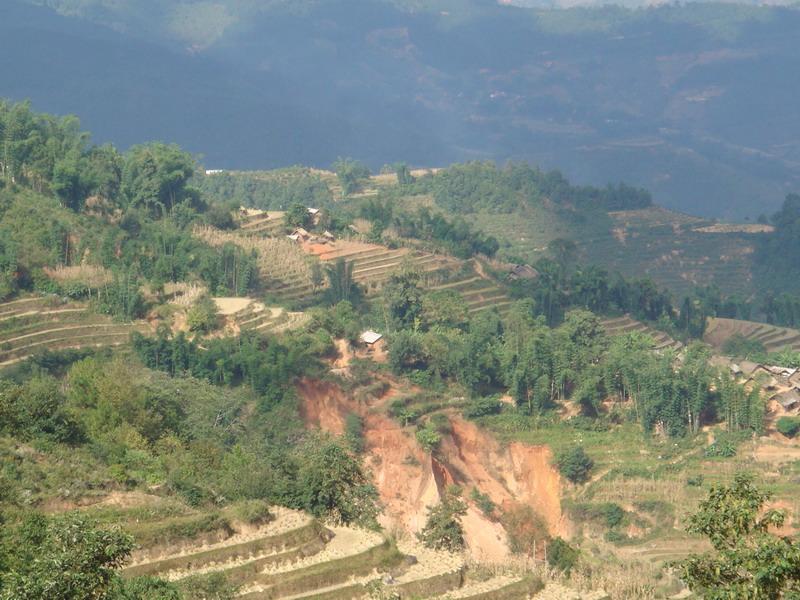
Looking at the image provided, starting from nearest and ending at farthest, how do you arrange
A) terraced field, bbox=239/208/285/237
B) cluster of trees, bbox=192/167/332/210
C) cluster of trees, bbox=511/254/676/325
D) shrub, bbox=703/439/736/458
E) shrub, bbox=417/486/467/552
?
shrub, bbox=417/486/467/552 < shrub, bbox=703/439/736/458 < cluster of trees, bbox=511/254/676/325 < terraced field, bbox=239/208/285/237 < cluster of trees, bbox=192/167/332/210

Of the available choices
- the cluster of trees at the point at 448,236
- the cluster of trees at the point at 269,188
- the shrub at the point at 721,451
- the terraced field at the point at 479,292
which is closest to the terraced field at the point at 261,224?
the cluster of trees at the point at 448,236

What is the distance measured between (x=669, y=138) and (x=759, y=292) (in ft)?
305

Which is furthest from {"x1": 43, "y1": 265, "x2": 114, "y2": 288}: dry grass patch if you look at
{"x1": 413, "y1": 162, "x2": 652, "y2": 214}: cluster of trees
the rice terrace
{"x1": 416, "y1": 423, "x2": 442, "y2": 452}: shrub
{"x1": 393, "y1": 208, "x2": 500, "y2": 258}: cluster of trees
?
{"x1": 413, "y1": 162, "x2": 652, "y2": 214}: cluster of trees

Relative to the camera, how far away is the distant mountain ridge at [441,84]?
142625 millimetres

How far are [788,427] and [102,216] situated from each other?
893 inches

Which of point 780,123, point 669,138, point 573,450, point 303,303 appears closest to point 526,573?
point 573,450

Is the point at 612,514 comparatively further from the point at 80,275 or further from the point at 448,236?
the point at 448,236

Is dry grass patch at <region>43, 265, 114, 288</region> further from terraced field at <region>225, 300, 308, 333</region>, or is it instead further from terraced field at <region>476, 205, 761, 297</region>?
terraced field at <region>476, 205, 761, 297</region>

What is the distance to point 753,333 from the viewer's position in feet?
196

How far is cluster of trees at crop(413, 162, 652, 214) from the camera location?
275 feet

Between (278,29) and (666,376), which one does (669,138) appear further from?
(666,376)

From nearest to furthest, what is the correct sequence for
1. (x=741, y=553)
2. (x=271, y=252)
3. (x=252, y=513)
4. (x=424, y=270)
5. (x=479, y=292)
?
1. (x=741, y=553)
2. (x=252, y=513)
3. (x=271, y=252)
4. (x=479, y=292)
5. (x=424, y=270)

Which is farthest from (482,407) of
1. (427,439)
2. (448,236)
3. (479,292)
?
(448,236)

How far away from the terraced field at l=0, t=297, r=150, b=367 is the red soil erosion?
5.62 m
